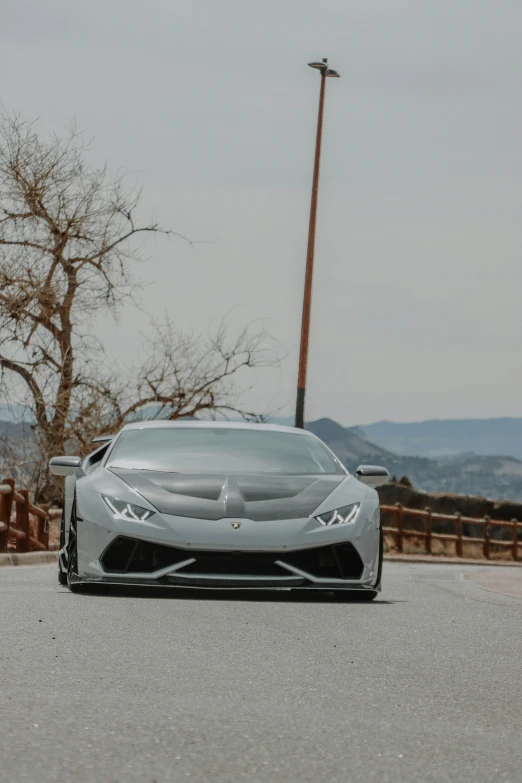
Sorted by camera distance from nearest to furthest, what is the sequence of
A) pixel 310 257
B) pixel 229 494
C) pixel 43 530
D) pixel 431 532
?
1. pixel 229 494
2. pixel 43 530
3. pixel 310 257
4. pixel 431 532

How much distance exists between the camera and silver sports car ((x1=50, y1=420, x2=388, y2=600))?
353 inches

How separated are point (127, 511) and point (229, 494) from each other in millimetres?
707

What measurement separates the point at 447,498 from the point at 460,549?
1910 cm

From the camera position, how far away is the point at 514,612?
10477 millimetres

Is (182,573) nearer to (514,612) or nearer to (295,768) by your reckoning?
(514,612)

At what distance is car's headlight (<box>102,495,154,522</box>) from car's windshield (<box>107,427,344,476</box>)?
1.69 ft

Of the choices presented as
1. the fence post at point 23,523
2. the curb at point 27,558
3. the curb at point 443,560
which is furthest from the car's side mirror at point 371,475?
the curb at point 443,560

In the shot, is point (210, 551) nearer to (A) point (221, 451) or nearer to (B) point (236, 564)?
(B) point (236, 564)

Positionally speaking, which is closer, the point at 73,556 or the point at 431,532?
the point at 73,556

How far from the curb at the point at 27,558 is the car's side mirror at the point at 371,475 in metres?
7.63

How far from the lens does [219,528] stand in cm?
899

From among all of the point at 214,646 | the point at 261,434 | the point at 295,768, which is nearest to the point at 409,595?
the point at 261,434

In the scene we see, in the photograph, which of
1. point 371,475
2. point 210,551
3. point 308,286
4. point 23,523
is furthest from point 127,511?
point 308,286

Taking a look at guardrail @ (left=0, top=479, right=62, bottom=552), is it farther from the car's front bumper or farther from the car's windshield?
the car's front bumper
